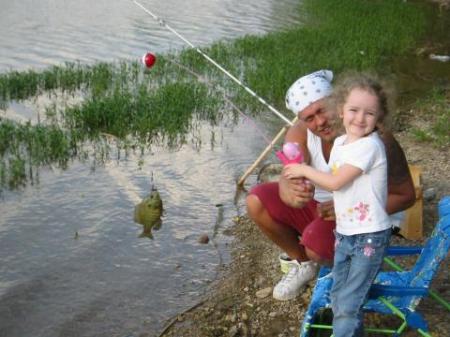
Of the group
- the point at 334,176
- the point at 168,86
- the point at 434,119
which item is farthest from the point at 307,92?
the point at 168,86

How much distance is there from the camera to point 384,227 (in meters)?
2.82

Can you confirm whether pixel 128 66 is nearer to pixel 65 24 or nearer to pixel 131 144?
pixel 131 144

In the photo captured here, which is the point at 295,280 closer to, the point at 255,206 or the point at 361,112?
the point at 255,206

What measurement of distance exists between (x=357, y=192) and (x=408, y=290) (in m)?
0.60

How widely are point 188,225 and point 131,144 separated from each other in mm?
2337

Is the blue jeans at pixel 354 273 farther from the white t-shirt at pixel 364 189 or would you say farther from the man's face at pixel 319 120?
the man's face at pixel 319 120

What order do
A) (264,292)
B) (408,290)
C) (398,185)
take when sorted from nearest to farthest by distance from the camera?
(408,290), (398,185), (264,292)

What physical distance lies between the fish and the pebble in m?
1.66

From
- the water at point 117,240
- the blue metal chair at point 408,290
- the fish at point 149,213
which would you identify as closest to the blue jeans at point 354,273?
the blue metal chair at point 408,290

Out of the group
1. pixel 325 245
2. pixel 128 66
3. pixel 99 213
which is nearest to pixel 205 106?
pixel 128 66

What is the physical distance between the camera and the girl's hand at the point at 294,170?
9.62ft

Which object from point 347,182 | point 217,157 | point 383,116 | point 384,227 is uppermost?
point 383,116

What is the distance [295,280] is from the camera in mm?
3918

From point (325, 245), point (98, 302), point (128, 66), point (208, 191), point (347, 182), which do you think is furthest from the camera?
point (128, 66)
